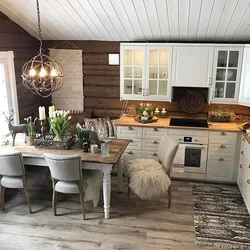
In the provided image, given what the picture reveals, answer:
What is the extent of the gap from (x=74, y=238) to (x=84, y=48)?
3.09m

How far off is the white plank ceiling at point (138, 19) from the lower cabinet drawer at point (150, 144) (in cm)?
160

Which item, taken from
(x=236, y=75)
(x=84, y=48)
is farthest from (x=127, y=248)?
(x=84, y=48)

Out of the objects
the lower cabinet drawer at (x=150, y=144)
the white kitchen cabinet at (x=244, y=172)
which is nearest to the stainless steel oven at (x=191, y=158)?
the lower cabinet drawer at (x=150, y=144)

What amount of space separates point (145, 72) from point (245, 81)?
1.47 meters

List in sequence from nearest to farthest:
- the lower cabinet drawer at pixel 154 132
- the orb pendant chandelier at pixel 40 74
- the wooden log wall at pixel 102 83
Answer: the orb pendant chandelier at pixel 40 74 < the lower cabinet drawer at pixel 154 132 < the wooden log wall at pixel 102 83

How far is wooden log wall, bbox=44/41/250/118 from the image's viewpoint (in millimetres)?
4766

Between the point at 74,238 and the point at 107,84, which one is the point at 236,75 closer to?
the point at 107,84

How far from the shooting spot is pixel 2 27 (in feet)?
13.1

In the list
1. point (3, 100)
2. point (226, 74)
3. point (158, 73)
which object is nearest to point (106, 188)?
point (158, 73)

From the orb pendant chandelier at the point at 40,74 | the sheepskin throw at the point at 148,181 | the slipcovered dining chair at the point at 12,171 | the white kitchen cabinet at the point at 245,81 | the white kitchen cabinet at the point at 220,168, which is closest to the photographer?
the orb pendant chandelier at the point at 40,74

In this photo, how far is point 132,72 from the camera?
4.52 m

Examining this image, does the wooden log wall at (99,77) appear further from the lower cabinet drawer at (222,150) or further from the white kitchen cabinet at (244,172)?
the white kitchen cabinet at (244,172)

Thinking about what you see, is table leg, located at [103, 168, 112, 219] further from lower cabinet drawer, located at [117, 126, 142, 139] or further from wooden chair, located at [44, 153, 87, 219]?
lower cabinet drawer, located at [117, 126, 142, 139]

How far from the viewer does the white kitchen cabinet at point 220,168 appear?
13.9 feet
